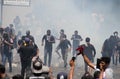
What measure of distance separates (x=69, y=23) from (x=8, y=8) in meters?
5.26

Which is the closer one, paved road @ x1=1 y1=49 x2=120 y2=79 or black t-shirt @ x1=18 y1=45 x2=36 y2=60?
black t-shirt @ x1=18 y1=45 x2=36 y2=60

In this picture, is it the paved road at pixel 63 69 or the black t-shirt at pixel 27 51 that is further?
the paved road at pixel 63 69

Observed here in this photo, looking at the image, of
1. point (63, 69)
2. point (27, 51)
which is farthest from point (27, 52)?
point (63, 69)

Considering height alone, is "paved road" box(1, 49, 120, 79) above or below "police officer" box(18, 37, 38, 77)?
below

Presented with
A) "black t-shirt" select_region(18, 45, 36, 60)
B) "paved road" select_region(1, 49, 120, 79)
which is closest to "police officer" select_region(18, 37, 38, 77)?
"black t-shirt" select_region(18, 45, 36, 60)

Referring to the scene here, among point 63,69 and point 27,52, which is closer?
point 27,52

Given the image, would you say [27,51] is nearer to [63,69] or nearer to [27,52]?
[27,52]

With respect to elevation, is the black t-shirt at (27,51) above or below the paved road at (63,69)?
above

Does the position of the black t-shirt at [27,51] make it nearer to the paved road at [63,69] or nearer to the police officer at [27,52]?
the police officer at [27,52]

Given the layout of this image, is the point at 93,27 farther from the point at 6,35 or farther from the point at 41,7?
the point at 6,35

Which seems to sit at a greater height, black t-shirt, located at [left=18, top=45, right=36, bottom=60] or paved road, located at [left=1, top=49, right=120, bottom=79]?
black t-shirt, located at [left=18, top=45, right=36, bottom=60]

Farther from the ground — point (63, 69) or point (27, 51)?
point (27, 51)

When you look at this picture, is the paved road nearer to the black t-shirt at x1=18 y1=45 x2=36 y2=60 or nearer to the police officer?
the police officer

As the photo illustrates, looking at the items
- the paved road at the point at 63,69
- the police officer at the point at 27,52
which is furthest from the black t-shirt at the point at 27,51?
the paved road at the point at 63,69
